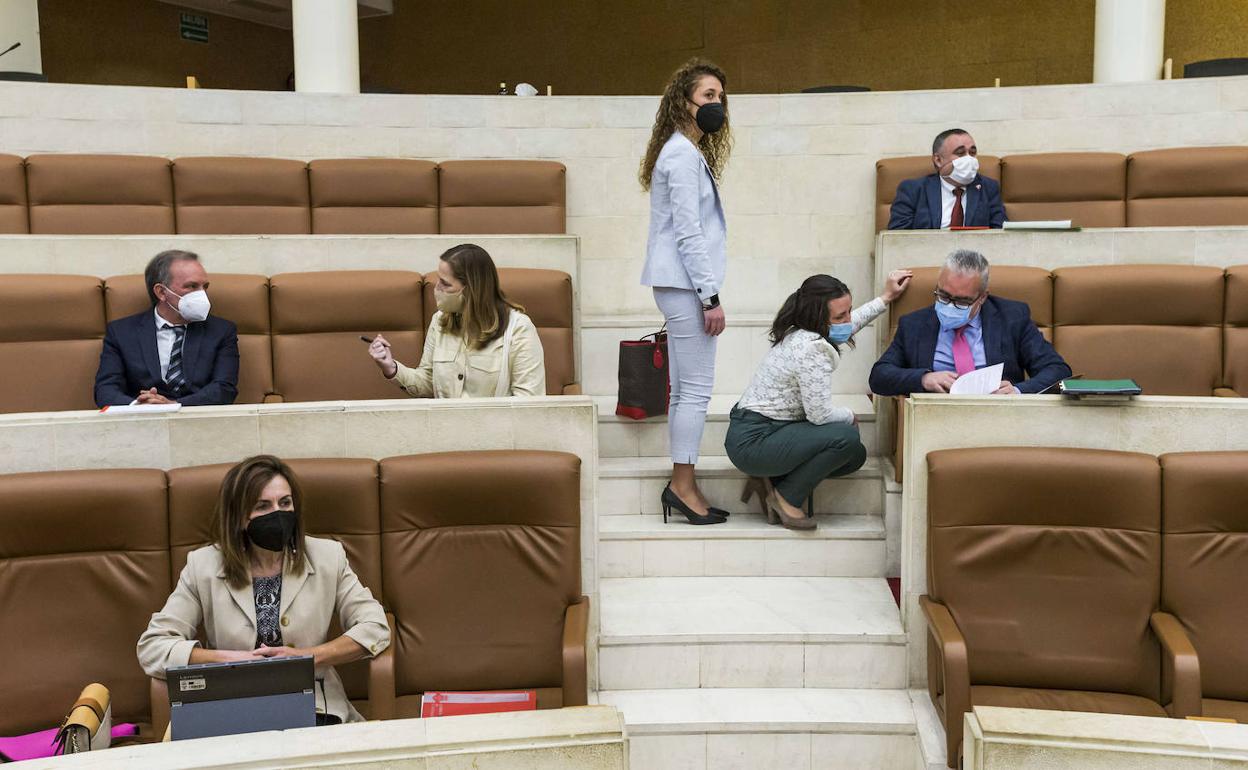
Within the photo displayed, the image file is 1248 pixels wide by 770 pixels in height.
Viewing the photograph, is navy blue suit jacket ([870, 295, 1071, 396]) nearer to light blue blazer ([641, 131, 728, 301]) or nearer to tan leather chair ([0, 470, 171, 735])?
light blue blazer ([641, 131, 728, 301])

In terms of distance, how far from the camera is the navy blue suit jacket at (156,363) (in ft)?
10.3

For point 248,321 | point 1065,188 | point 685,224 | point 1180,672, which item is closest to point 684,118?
point 685,224

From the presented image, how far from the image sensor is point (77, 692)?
2.21 metres

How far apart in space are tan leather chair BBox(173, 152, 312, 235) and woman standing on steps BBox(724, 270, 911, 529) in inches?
96.3

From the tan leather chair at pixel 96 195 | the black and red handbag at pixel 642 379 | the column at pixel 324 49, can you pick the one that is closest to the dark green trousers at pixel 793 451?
the black and red handbag at pixel 642 379

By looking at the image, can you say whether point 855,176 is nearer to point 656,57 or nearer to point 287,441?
point 287,441

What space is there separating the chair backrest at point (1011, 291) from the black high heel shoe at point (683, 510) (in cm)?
79

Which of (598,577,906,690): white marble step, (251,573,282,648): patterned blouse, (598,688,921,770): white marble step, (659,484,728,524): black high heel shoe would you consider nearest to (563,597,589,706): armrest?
(598,688,921,770): white marble step

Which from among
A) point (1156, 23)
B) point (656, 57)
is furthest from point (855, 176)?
point (656, 57)

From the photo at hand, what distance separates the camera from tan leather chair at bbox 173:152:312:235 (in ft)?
15.1

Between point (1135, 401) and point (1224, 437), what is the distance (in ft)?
0.66

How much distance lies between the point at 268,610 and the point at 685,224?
5.17 feet

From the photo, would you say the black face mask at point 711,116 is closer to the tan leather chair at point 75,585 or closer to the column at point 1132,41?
the tan leather chair at point 75,585

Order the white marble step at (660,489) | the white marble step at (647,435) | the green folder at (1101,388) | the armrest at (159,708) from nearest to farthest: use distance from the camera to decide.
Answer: the armrest at (159,708) → the green folder at (1101,388) → the white marble step at (660,489) → the white marble step at (647,435)
